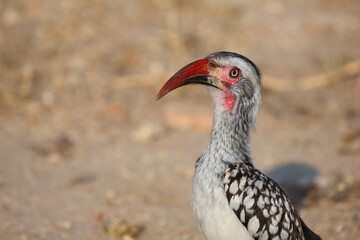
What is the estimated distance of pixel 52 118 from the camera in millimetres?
7473

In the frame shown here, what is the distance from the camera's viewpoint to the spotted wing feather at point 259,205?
135 inches

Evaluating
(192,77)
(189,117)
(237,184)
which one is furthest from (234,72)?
(189,117)

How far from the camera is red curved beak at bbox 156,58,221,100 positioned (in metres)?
3.62

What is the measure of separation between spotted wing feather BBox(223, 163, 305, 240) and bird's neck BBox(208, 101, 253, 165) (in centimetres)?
11

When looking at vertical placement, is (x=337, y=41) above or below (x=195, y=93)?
above

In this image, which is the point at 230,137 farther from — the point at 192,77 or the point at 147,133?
the point at 147,133

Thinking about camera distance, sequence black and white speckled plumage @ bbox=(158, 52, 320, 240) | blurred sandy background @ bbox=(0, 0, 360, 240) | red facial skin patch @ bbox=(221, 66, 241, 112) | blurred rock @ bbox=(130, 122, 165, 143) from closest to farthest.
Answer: black and white speckled plumage @ bbox=(158, 52, 320, 240) < red facial skin patch @ bbox=(221, 66, 241, 112) < blurred sandy background @ bbox=(0, 0, 360, 240) < blurred rock @ bbox=(130, 122, 165, 143)

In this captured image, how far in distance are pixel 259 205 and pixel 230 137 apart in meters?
0.52

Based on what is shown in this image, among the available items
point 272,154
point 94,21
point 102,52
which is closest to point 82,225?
point 272,154

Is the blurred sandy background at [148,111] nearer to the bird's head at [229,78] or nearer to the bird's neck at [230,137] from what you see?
the bird's neck at [230,137]

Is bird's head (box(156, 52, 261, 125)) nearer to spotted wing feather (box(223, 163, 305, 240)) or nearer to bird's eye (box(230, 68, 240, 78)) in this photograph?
bird's eye (box(230, 68, 240, 78))

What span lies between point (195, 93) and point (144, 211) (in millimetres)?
3192

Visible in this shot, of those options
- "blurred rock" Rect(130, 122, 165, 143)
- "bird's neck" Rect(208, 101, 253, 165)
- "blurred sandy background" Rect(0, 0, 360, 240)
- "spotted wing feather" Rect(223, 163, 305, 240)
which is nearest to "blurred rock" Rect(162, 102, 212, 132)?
"blurred sandy background" Rect(0, 0, 360, 240)

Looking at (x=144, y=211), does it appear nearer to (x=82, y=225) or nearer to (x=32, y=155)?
(x=82, y=225)
